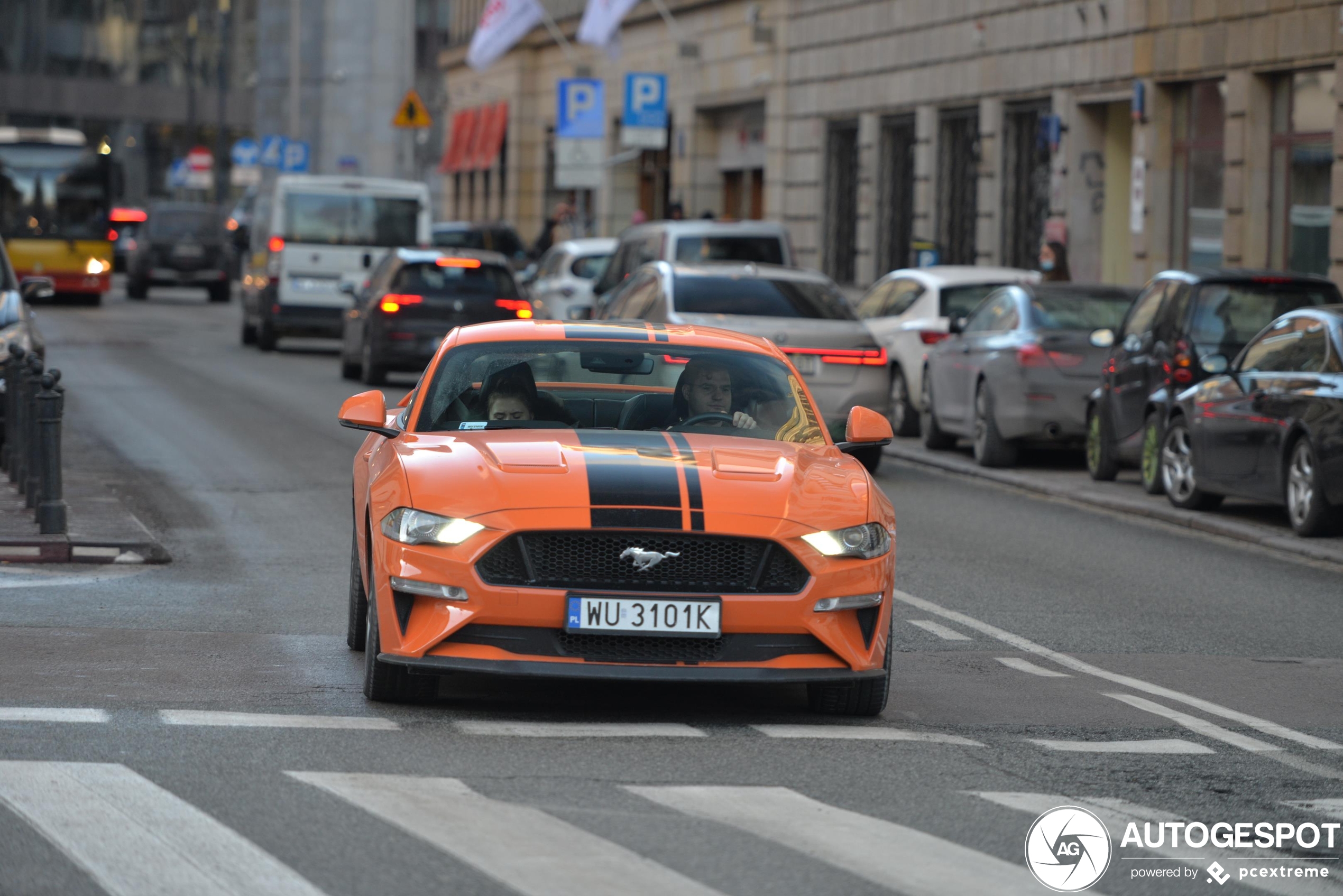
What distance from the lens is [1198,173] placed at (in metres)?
29.2

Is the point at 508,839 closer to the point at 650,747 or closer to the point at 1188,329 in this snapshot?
the point at 650,747

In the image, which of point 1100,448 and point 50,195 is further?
point 50,195

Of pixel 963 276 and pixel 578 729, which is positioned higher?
pixel 963 276

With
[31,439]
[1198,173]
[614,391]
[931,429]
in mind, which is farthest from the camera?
[1198,173]

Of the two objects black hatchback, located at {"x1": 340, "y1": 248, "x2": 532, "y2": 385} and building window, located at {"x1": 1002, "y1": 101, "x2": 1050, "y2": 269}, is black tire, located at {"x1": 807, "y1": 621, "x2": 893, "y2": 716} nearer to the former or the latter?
black hatchback, located at {"x1": 340, "y1": 248, "x2": 532, "y2": 385}

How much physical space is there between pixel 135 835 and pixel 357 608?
3261 millimetres

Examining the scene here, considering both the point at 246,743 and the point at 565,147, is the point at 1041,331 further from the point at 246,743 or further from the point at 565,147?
the point at 565,147

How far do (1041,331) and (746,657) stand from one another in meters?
Result: 11.8

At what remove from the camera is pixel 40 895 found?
5496 millimetres

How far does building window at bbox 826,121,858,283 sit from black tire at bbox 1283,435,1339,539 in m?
26.4

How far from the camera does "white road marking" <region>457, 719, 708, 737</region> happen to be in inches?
304

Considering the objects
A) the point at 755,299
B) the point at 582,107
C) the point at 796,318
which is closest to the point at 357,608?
the point at 796,318

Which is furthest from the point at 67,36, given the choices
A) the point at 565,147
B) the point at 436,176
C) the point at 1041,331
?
the point at 1041,331

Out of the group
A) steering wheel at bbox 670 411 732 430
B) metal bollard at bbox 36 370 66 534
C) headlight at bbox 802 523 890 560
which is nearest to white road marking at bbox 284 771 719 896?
headlight at bbox 802 523 890 560
